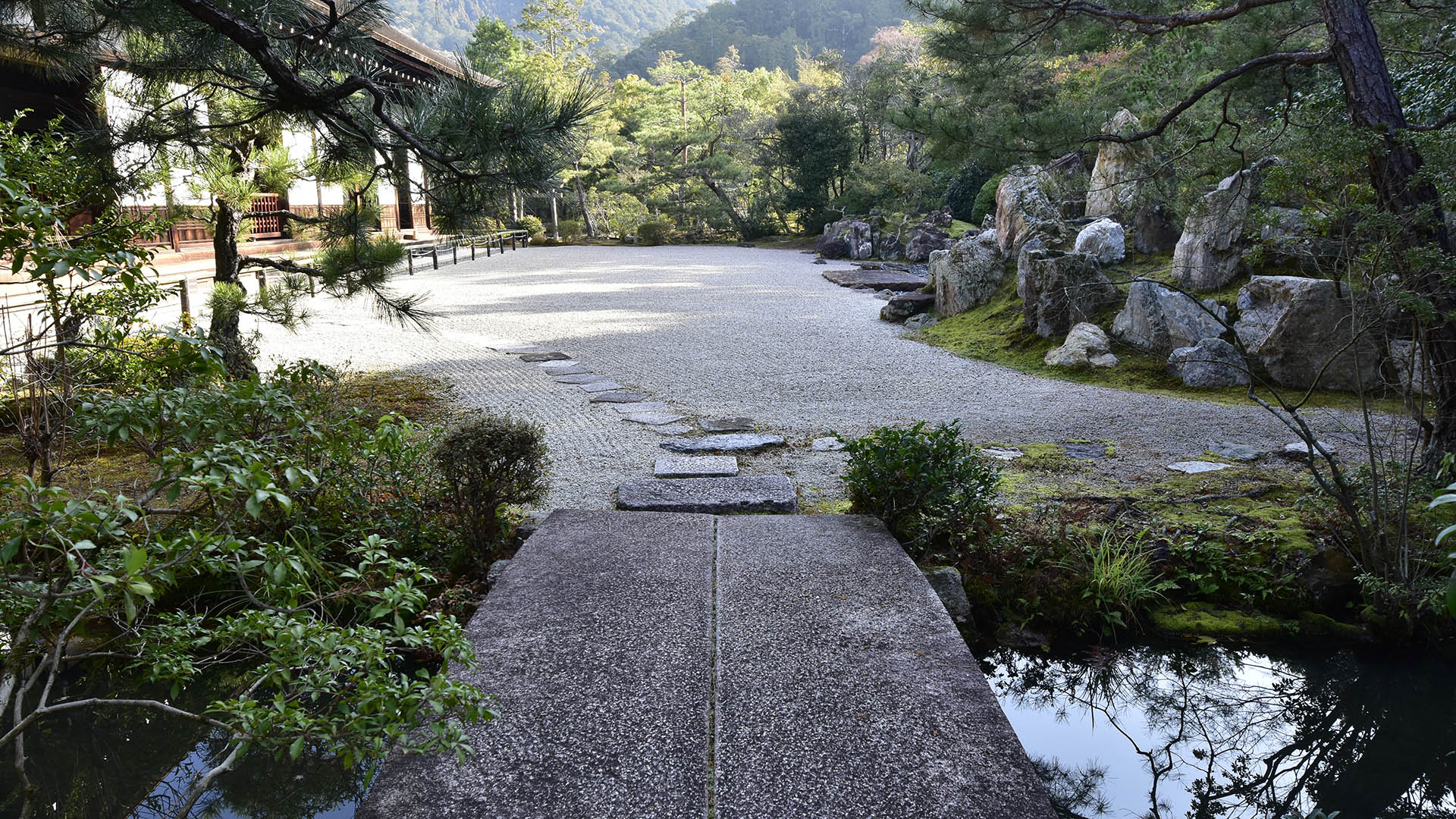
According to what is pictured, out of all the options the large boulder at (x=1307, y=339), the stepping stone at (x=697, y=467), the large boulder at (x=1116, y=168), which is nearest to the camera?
the stepping stone at (x=697, y=467)

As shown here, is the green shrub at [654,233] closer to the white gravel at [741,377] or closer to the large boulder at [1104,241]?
the white gravel at [741,377]

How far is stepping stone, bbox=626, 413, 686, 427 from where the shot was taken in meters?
5.16

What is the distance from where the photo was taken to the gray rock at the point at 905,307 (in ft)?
30.6

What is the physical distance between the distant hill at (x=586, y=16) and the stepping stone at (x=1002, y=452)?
2316 inches

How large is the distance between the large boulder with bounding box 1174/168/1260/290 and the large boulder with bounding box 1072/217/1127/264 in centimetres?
104

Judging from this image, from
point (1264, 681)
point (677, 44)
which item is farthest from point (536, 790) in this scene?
point (677, 44)

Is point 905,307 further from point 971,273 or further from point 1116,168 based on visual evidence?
point 1116,168

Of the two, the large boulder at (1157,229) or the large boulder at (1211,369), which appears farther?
the large boulder at (1157,229)

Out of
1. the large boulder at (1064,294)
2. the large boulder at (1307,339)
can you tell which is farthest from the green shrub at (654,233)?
the large boulder at (1307,339)

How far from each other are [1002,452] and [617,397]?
2.50m

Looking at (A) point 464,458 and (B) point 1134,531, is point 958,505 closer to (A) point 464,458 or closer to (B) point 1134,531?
(B) point 1134,531

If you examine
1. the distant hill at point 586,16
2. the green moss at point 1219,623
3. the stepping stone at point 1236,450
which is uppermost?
the distant hill at point 586,16

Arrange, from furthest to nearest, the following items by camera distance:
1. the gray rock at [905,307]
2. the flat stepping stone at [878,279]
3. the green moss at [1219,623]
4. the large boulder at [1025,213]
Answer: the flat stepping stone at [878,279] → the gray rock at [905,307] → the large boulder at [1025,213] → the green moss at [1219,623]

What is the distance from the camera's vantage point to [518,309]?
10.4m
